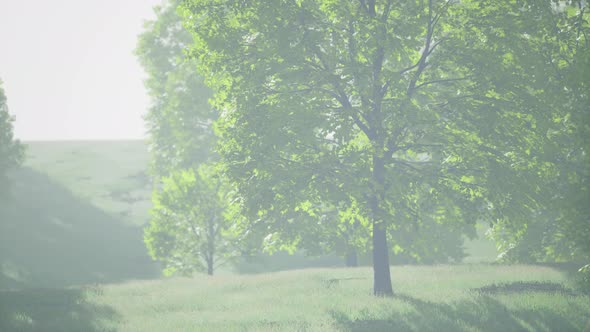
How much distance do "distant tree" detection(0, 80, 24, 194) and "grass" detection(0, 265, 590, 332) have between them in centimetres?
2198

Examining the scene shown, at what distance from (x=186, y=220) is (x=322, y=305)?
15.5 m

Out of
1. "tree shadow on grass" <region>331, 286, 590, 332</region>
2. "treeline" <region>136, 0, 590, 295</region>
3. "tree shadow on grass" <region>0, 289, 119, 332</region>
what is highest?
"treeline" <region>136, 0, 590, 295</region>

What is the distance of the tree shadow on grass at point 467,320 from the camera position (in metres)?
11.7

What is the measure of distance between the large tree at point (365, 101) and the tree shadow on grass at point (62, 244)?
2401cm

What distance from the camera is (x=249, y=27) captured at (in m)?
14.8

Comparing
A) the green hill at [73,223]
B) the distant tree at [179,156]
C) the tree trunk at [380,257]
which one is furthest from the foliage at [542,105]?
the green hill at [73,223]

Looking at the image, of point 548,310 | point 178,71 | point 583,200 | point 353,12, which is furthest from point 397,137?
point 178,71

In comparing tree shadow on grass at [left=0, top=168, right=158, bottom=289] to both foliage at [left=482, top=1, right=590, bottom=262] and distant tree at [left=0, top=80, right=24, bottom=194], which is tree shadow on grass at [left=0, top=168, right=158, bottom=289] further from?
foliage at [left=482, top=1, right=590, bottom=262]

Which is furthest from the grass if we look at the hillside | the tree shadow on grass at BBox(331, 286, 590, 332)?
the hillside

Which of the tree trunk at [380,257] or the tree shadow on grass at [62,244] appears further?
the tree shadow on grass at [62,244]

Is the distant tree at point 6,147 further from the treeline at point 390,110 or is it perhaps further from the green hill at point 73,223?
the treeline at point 390,110

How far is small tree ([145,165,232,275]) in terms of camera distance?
28203 millimetres

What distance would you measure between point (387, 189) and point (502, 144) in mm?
3388

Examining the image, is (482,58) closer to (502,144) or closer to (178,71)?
(502,144)
